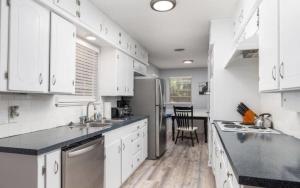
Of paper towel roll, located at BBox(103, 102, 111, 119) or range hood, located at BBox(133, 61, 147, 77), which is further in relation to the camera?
range hood, located at BBox(133, 61, 147, 77)

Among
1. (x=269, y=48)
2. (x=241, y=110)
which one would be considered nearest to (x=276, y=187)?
(x=269, y=48)

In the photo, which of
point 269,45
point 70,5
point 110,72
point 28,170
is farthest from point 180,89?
point 28,170

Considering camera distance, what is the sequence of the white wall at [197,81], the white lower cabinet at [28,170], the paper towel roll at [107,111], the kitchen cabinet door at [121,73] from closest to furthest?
1. the white lower cabinet at [28,170]
2. the paper towel roll at [107,111]
3. the kitchen cabinet door at [121,73]
4. the white wall at [197,81]

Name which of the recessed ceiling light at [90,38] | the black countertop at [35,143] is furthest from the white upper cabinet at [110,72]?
the black countertop at [35,143]

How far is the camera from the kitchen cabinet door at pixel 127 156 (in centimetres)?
283

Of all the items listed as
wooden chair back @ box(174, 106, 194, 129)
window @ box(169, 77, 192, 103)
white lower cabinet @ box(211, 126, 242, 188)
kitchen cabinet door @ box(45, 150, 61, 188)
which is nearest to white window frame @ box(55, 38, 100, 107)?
kitchen cabinet door @ box(45, 150, 61, 188)

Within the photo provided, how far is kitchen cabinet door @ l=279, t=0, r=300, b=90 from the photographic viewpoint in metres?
0.97

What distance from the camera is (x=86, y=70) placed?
3.10 meters

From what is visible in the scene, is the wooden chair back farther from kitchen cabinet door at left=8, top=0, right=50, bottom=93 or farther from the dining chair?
kitchen cabinet door at left=8, top=0, right=50, bottom=93

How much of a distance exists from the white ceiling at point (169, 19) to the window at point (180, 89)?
3215 mm

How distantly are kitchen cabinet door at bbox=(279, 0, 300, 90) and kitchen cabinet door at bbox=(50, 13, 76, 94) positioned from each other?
71.2 inches

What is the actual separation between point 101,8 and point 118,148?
6.16 ft

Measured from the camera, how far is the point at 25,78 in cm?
161

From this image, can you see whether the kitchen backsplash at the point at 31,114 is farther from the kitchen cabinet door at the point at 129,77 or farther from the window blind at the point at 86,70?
the kitchen cabinet door at the point at 129,77
